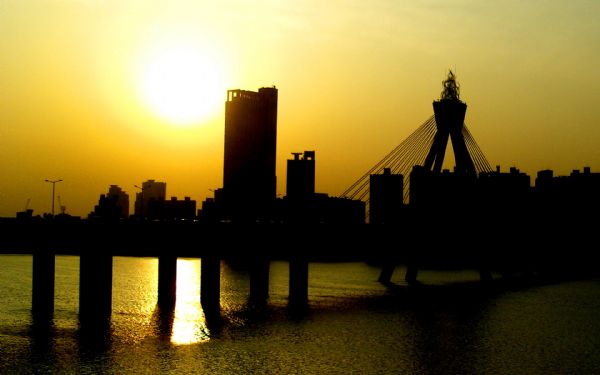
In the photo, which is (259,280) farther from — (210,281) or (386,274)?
(386,274)

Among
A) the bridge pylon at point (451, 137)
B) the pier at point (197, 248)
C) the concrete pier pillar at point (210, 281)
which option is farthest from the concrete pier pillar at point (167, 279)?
the bridge pylon at point (451, 137)

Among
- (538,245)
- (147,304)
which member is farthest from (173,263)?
(538,245)

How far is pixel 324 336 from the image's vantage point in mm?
51938

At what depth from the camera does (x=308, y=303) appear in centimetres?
7088

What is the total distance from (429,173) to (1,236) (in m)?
45.2

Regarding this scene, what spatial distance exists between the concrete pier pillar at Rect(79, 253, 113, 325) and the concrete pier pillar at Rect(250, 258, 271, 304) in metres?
17.5

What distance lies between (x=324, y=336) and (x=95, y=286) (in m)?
17.8

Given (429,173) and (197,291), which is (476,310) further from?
(197,291)

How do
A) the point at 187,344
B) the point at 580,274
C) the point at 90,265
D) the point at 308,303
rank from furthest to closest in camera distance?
the point at 580,274, the point at 308,303, the point at 90,265, the point at 187,344

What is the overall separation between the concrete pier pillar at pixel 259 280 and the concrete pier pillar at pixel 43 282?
63.5 ft

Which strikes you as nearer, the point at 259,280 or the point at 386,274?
the point at 259,280

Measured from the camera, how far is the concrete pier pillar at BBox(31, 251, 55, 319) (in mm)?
60484

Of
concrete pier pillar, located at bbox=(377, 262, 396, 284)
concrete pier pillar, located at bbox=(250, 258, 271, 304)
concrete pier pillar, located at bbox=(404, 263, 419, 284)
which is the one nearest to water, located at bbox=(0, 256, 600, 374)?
concrete pier pillar, located at bbox=(250, 258, 271, 304)

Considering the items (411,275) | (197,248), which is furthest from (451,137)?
(197,248)
